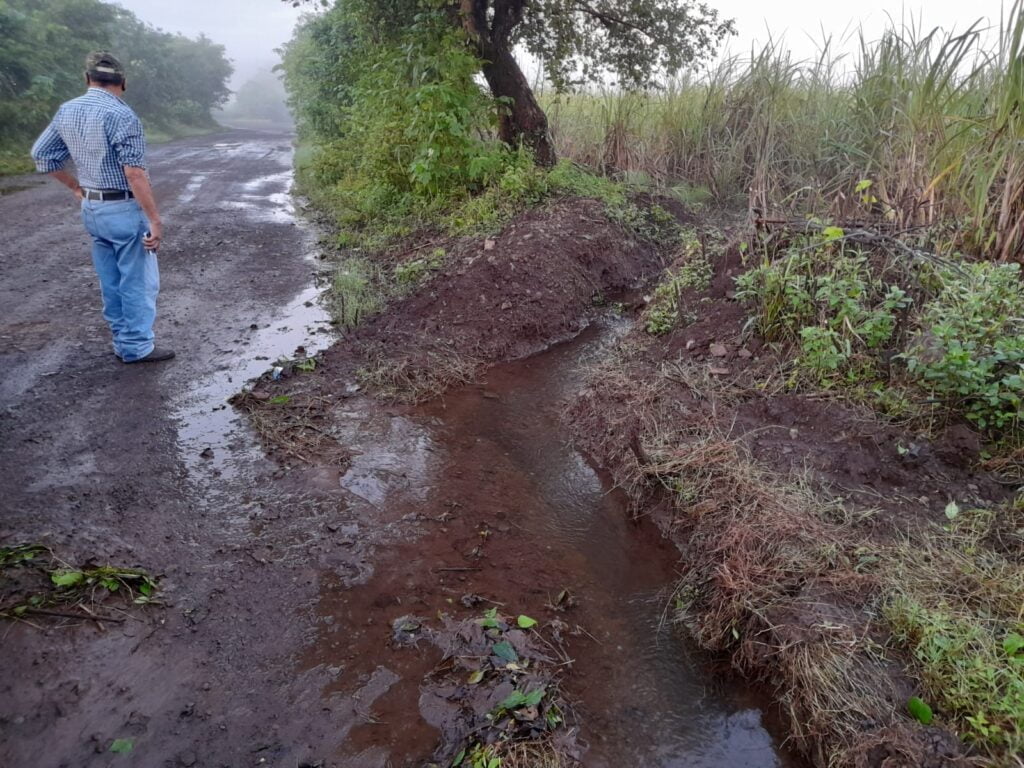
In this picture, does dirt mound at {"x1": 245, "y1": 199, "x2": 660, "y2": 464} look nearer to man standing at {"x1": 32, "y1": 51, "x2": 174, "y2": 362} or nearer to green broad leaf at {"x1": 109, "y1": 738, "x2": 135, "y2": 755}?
man standing at {"x1": 32, "y1": 51, "x2": 174, "y2": 362}

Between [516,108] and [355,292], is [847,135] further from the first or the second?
[355,292]

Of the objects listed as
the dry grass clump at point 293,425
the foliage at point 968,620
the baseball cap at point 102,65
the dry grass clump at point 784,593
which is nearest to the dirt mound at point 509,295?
the dry grass clump at point 293,425

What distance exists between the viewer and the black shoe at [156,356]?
175 inches

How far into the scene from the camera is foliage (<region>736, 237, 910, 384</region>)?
11.7 ft

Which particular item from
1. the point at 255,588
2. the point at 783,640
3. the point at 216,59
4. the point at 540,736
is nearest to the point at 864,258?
the point at 783,640

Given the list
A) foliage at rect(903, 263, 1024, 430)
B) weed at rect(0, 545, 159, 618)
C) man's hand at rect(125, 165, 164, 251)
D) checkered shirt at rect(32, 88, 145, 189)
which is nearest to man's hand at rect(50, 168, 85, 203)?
checkered shirt at rect(32, 88, 145, 189)

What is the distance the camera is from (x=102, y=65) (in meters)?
3.92

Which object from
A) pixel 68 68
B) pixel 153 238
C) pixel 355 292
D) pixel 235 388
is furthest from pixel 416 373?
pixel 68 68

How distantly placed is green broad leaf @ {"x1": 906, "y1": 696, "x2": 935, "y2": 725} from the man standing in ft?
15.1

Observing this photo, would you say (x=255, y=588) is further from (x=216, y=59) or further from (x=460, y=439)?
(x=216, y=59)

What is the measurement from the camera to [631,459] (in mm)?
3600

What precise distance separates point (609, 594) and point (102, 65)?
4329mm

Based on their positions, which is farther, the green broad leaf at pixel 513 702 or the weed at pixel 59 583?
the weed at pixel 59 583

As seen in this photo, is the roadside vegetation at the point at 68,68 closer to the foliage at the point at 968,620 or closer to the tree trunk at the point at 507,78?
the tree trunk at the point at 507,78
